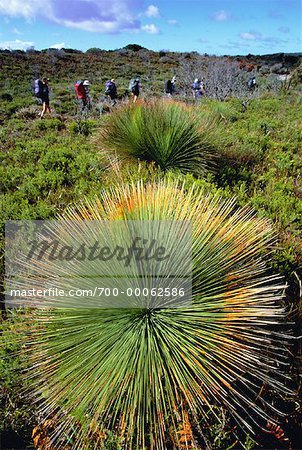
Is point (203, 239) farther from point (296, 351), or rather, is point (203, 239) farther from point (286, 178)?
point (286, 178)

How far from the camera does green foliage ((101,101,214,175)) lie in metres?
6.30

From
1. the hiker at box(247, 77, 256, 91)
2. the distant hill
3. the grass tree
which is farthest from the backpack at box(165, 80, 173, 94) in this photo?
the grass tree

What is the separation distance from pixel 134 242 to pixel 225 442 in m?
1.56

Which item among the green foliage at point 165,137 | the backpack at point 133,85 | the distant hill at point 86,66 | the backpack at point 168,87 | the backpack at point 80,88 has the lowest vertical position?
the green foliage at point 165,137

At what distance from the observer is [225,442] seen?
2801mm

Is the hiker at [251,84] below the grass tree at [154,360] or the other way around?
the other way around

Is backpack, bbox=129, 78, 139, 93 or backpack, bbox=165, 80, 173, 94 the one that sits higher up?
backpack, bbox=165, 80, 173, 94

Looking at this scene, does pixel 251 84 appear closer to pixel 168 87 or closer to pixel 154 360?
pixel 168 87

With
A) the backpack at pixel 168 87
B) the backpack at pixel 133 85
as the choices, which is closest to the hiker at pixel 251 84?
the backpack at pixel 168 87

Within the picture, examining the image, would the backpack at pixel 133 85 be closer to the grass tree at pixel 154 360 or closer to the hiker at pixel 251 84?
the hiker at pixel 251 84

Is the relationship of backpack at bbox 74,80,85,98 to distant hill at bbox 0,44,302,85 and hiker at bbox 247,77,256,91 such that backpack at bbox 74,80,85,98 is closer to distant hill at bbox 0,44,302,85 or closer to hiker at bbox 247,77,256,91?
distant hill at bbox 0,44,302,85

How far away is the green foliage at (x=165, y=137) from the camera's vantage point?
630 cm

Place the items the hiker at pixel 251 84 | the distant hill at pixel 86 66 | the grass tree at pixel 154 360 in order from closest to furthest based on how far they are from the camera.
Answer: the grass tree at pixel 154 360, the hiker at pixel 251 84, the distant hill at pixel 86 66

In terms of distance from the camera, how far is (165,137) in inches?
245
